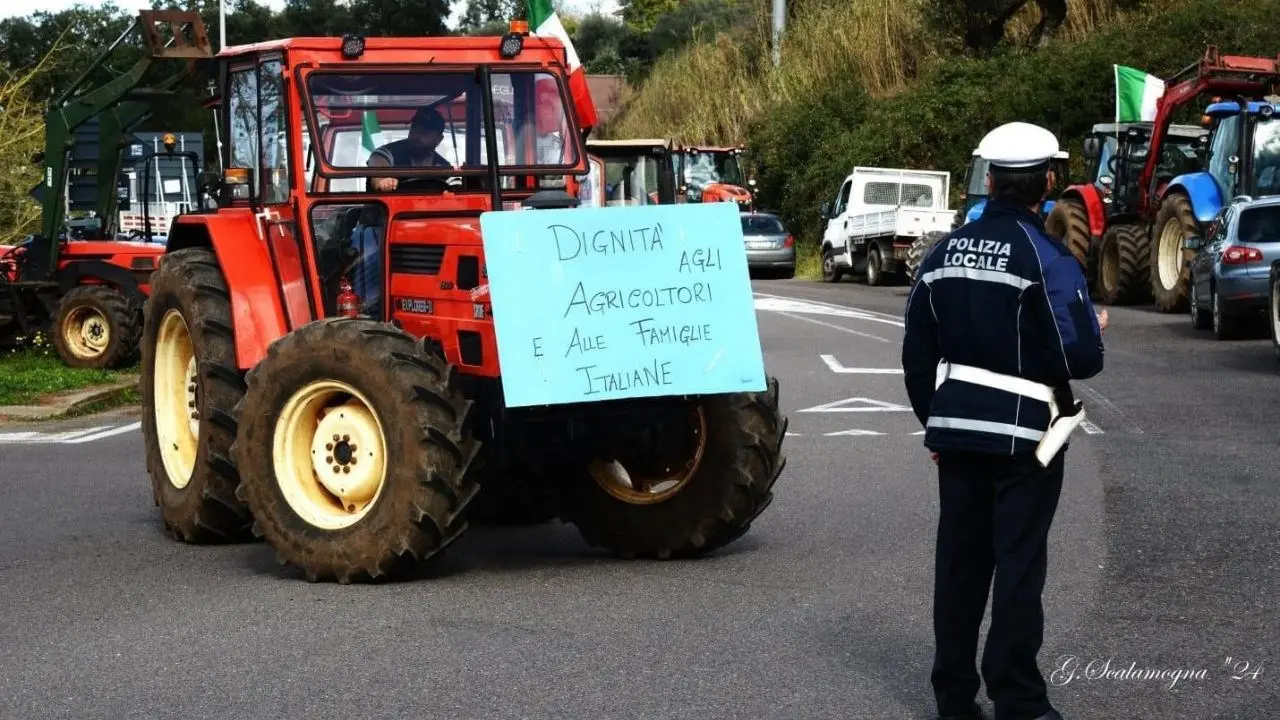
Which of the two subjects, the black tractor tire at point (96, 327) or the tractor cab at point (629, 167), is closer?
the black tractor tire at point (96, 327)

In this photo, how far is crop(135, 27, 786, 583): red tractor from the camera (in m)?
8.41

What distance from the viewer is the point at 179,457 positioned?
10.8 metres

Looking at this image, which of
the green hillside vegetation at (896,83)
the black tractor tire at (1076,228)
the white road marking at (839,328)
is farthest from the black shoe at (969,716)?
the green hillside vegetation at (896,83)

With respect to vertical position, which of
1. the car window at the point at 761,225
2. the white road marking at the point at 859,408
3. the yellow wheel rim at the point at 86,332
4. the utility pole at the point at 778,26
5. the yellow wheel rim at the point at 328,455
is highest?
the utility pole at the point at 778,26

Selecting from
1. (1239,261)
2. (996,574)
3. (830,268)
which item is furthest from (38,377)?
(830,268)

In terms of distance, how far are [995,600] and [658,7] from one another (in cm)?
11662

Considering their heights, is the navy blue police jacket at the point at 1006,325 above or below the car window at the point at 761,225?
above

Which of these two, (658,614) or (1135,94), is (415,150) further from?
(1135,94)

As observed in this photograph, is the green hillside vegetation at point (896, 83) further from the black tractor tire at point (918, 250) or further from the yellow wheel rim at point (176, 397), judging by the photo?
the yellow wheel rim at point (176, 397)

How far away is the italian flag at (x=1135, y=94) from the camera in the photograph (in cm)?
3206

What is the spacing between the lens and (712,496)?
8992 mm

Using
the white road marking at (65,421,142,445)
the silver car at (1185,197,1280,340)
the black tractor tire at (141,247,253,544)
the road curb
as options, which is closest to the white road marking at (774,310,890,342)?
the silver car at (1185,197,1280,340)

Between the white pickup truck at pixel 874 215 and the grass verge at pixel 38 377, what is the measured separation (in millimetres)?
19533

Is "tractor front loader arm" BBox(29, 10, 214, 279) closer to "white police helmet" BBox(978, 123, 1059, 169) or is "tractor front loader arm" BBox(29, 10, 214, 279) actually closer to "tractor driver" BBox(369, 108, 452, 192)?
"tractor driver" BBox(369, 108, 452, 192)
